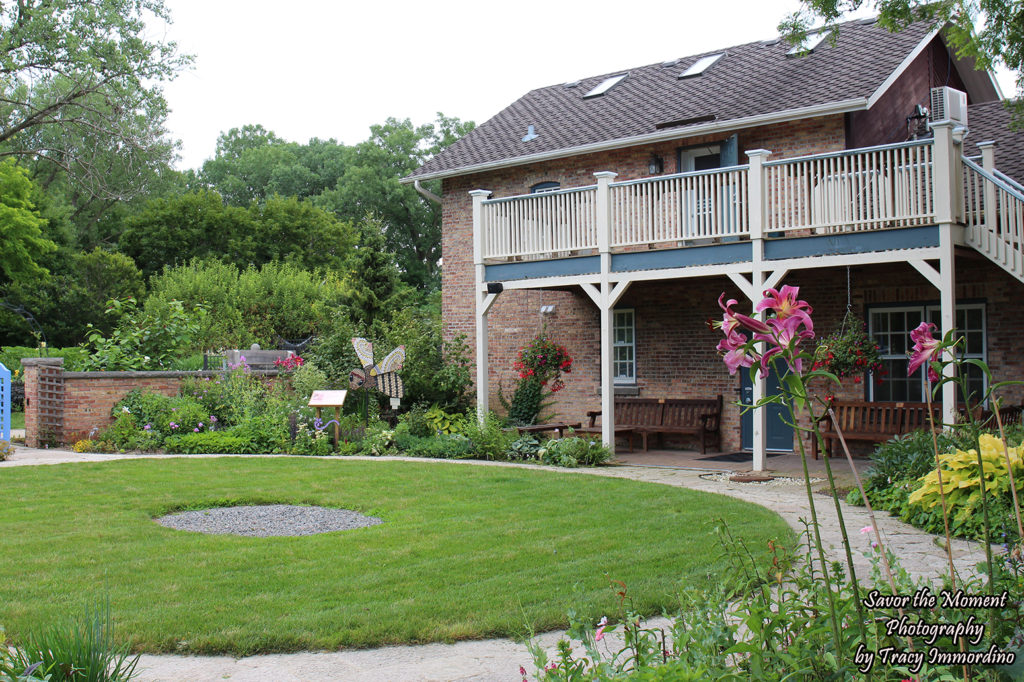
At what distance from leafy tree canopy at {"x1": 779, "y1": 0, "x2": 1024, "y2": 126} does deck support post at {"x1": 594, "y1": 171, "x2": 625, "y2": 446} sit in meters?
3.95

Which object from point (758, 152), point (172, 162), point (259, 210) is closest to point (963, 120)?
point (758, 152)

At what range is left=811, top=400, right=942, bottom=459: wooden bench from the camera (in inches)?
509

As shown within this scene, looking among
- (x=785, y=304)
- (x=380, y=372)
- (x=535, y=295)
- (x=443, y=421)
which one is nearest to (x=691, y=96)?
(x=535, y=295)

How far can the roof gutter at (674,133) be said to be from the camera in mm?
13812

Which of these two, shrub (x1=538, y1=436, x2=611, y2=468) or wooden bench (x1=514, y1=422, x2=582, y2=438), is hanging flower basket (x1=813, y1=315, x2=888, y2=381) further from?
wooden bench (x1=514, y1=422, x2=582, y2=438)

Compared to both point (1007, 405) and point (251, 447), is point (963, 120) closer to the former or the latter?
point (1007, 405)

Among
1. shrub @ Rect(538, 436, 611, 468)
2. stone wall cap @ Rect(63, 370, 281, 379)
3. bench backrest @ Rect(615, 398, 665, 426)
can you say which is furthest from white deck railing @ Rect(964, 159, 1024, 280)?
stone wall cap @ Rect(63, 370, 281, 379)

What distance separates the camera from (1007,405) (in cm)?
1240

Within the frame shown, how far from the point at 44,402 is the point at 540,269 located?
30.1 feet

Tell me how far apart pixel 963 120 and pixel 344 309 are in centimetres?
1247

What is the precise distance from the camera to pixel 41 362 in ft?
52.7

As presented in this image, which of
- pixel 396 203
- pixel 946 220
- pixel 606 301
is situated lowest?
pixel 606 301

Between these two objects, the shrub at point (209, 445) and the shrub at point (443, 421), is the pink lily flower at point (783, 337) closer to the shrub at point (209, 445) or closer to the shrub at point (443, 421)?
the shrub at point (443, 421)

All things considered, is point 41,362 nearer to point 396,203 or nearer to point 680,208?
point 680,208
